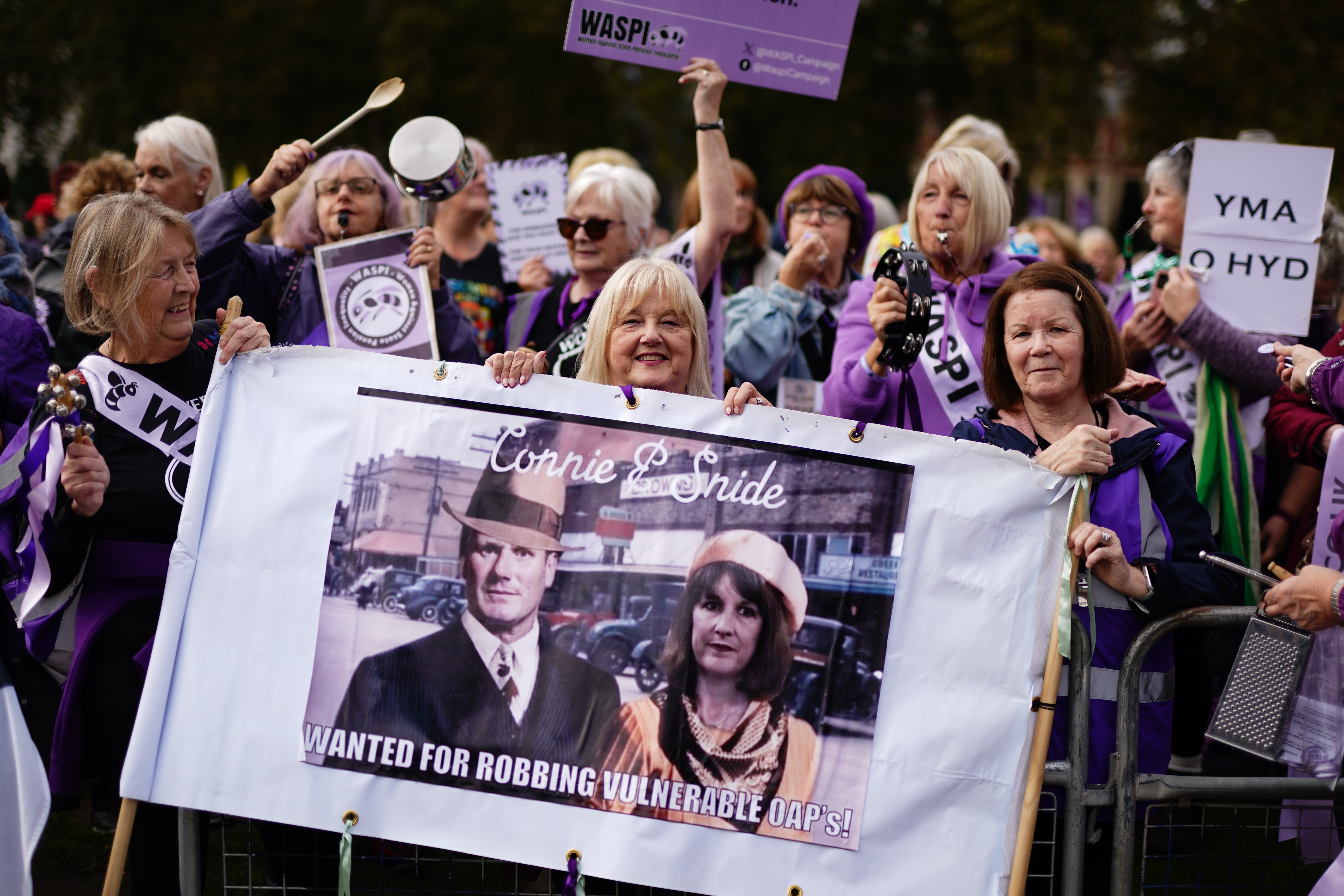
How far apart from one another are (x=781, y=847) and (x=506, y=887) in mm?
1458

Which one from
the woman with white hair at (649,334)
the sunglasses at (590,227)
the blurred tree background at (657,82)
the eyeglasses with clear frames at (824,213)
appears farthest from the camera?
the blurred tree background at (657,82)

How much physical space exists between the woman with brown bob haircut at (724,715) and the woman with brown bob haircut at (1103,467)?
2.27 feet

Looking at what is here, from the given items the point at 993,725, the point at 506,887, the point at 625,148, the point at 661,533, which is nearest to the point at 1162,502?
the point at 993,725

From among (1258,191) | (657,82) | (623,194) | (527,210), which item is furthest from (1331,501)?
(657,82)

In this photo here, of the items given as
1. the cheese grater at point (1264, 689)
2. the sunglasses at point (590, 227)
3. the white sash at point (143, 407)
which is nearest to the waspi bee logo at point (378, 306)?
the sunglasses at point (590, 227)

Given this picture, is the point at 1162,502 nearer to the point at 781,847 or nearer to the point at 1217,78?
the point at 781,847

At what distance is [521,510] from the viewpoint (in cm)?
290

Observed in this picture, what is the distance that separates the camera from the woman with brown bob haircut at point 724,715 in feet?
9.07

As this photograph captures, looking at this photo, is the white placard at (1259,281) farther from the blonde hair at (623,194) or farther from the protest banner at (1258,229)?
the blonde hair at (623,194)

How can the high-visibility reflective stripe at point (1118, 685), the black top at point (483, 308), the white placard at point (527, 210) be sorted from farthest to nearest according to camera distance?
1. the white placard at point (527, 210)
2. the black top at point (483, 308)
3. the high-visibility reflective stripe at point (1118, 685)

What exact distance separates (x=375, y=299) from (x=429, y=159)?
0.53m

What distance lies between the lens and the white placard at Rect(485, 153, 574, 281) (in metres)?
Answer: 6.20

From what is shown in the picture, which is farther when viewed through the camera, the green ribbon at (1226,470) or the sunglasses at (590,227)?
the sunglasses at (590,227)

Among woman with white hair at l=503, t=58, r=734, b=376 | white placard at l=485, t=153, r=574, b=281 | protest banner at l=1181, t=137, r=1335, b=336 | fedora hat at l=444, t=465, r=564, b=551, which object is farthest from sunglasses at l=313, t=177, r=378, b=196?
protest banner at l=1181, t=137, r=1335, b=336
